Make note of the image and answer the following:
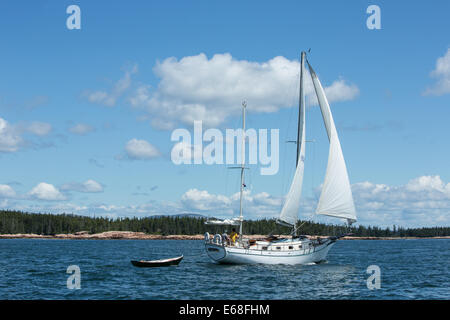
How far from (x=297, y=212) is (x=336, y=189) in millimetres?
5628

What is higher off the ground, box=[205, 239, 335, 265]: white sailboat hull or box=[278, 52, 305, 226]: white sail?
box=[278, 52, 305, 226]: white sail

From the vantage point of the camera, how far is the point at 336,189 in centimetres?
5272

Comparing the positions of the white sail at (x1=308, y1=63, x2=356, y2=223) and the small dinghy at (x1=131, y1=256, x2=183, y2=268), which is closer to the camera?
the white sail at (x1=308, y1=63, x2=356, y2=223)

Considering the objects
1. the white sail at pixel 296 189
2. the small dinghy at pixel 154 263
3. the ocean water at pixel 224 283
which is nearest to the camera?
the ocean water at pixel 224 283

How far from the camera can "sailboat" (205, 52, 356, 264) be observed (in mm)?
52781

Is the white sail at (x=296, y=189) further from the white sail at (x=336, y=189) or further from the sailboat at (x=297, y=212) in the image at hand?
the white sail at (x=336, y=189)

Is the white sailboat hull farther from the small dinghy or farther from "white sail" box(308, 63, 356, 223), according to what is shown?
"white sail" box(308, 63, 356, 223)

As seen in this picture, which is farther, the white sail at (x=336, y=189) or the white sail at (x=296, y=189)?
the white sail at (x=296, y=189)

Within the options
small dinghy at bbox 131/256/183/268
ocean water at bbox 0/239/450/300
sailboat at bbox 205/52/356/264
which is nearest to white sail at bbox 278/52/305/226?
sailboat at bbox 205/52/356/264

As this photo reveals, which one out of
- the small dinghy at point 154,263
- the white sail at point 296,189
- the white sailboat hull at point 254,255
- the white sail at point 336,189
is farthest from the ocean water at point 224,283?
the white sail at point 336,189

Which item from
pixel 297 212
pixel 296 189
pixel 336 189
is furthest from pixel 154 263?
pixel 336 189

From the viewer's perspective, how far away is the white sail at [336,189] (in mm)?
52656

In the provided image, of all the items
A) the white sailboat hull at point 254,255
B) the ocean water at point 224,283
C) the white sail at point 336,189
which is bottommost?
the ocean water at point 224,283

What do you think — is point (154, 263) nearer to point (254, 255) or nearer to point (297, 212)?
point (254, 255)
